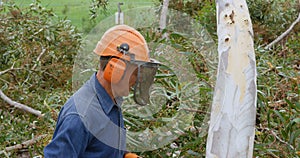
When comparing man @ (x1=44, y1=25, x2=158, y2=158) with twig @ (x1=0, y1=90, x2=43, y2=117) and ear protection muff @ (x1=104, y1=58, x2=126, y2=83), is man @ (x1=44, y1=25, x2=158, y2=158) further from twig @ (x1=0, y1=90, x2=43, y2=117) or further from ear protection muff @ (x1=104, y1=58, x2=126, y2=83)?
twig @ (x1=0, y1=90, x2=43, y2=117)

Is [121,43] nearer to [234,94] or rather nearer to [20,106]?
[234,94]

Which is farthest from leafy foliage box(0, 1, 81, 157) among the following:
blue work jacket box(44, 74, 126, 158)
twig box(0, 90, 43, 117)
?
blue work jacket box(44, 74, 126, 158)

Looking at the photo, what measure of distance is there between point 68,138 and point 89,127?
0.33 ft

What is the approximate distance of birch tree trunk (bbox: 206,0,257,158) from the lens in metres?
1.85

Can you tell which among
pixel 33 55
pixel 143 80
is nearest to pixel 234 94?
pixel 143 80

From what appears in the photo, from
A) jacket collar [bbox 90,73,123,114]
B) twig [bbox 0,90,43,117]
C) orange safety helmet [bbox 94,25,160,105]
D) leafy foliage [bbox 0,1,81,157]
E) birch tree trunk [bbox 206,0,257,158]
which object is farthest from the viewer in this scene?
leafy foliage [bbox 0,1,81,157]

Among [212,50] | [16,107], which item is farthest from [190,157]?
[16,107]

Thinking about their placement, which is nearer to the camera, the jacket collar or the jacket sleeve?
the jacket sleeve

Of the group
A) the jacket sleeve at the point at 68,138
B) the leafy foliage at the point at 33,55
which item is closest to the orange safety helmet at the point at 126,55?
the jacket sleeve at the point at 68,138

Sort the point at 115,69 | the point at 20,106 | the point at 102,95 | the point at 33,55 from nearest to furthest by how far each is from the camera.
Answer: the point at 115,69 < the point at 102,95 < the point at 20,106 < the point at 33,55

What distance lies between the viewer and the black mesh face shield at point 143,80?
1.97m

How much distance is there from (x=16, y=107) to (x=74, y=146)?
93.6 inches

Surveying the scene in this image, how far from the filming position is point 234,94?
6.15 feet

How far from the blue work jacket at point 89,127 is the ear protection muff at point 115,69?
0.50ft
